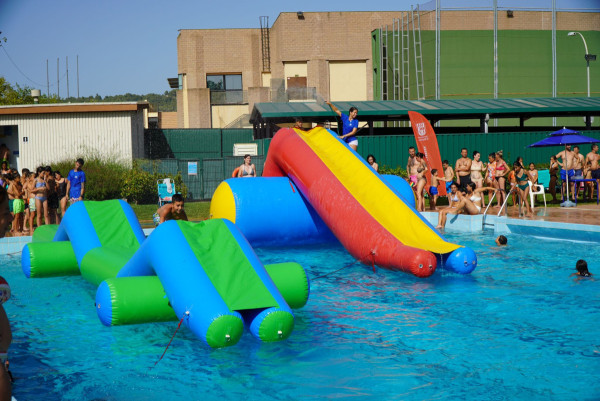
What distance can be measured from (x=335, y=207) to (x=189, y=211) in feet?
25.6

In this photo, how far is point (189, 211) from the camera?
668 inches

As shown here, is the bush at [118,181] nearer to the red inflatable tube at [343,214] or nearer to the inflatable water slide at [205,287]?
the red inflatable tube at [343,214]

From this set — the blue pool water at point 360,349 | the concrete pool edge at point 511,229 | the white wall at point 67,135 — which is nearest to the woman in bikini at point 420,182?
the concrete pool edge at point 511,229

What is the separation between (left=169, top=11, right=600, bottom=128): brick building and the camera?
41.6 meters

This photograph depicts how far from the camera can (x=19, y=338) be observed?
657cm

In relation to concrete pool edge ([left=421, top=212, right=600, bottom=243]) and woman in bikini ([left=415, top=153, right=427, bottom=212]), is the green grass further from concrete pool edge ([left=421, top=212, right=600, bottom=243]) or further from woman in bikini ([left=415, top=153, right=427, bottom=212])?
concrete pool edge ([left=421, top=212, right=600, bottom=243])

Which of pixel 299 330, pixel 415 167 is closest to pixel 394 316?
pixel 299 330

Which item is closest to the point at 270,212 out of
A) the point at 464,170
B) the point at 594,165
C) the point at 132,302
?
the point at 132,302

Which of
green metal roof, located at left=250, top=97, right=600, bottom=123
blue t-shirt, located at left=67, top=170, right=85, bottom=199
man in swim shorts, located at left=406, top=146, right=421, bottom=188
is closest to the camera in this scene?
blue t-shirt, located at left=67, top=170, right=85, bottom=199

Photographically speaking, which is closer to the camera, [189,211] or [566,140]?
[566,140]

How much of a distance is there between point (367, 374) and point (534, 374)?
4.57 ft

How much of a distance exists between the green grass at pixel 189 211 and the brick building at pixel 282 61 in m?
19.7

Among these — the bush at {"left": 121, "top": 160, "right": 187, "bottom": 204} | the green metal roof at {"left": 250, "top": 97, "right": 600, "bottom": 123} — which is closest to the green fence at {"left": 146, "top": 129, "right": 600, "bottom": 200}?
the bush at {"left": 121, "top": 160, "right": 187, "bottom": 204}

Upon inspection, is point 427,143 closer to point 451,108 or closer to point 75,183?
point 451,108
